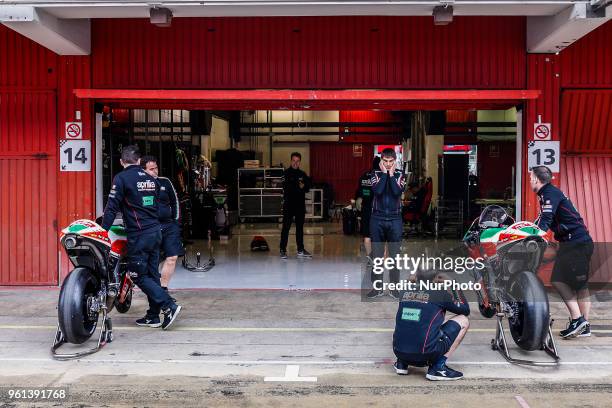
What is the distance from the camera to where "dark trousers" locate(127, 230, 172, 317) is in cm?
710

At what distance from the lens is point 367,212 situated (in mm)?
10734

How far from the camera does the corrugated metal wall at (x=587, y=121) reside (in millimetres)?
9492

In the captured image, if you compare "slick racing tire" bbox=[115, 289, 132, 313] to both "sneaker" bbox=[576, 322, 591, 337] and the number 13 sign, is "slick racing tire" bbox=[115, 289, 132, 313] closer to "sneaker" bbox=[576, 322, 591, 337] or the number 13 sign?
"sneaker" bbox=[576, 322, 591, 337]

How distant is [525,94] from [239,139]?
13.7 m

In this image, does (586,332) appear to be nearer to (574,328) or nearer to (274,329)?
(574,328)

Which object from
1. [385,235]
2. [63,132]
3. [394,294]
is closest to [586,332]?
[394,294]

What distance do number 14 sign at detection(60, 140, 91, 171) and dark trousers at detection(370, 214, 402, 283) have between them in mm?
4102

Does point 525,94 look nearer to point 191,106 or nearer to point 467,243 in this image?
point 467,243

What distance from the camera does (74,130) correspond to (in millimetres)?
9695

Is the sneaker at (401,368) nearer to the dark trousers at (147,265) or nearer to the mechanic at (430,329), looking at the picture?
the mechanic at (430,329)

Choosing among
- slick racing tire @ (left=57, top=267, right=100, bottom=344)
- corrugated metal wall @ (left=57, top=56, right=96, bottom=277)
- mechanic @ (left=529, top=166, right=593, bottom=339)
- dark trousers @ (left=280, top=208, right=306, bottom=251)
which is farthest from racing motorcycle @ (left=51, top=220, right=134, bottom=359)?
dark trousers @ (left=280, top=208, right=306, bottom=251)

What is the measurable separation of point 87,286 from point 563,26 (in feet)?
19.6

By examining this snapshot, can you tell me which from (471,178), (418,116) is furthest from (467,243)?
(418,116)

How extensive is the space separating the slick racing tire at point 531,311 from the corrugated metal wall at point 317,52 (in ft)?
13.6
